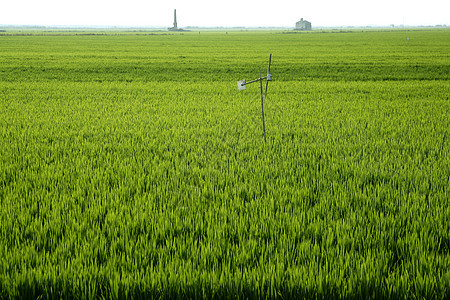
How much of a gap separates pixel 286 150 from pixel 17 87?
1234 cm

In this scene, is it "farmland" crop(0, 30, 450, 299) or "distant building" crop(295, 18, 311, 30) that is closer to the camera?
"farmland" crop(0, 30, 450, 299)

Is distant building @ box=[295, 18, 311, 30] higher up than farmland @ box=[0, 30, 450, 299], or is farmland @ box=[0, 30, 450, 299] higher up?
distant building @ box=[295, 18, 311, 30]

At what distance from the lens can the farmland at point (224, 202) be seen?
8.52 feet

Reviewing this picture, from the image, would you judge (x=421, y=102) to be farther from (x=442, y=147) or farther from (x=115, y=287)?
(x=115, y=287)

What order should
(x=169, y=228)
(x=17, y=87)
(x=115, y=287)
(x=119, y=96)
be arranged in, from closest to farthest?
1. (x=115, y=287)
2. (x=169, y=228)
3. (x=119, y=96)
4. (x=17, y=87)

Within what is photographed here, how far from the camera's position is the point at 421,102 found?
10.7 meters

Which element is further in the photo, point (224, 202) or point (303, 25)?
point (303, 25)

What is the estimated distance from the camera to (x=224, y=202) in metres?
4.09

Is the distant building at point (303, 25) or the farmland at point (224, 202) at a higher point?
the distant building at point (303, 25)

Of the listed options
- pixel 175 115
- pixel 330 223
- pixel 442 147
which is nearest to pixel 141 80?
pixel 175 115

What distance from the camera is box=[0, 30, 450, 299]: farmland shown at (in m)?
2.60

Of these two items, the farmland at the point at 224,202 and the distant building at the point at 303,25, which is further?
the distant building at the point at 303,25

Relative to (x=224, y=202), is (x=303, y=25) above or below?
above

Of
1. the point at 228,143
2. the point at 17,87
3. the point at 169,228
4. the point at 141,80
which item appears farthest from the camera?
the point at 141,80
